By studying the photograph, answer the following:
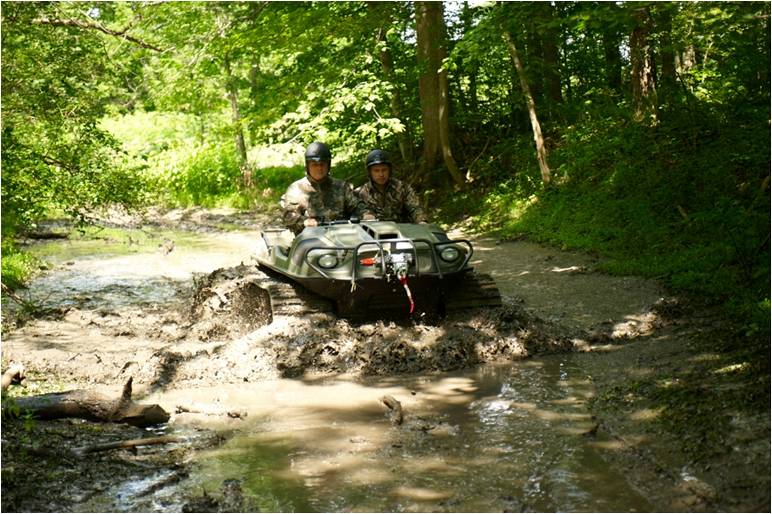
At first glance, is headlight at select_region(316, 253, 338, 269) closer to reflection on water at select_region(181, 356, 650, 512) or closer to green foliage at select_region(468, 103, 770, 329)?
reflection on water at select_region(181, 356, 650, 512)

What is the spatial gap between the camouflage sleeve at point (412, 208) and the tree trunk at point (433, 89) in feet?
27.8

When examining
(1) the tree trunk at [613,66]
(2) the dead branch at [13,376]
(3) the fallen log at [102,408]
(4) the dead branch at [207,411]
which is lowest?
(4) the dead branch at [207,411]

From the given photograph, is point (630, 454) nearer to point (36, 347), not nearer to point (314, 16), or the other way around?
point (36, 347)

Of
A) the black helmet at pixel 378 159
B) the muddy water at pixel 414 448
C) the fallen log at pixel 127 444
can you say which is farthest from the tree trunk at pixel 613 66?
the fallen log at pixel 127 444

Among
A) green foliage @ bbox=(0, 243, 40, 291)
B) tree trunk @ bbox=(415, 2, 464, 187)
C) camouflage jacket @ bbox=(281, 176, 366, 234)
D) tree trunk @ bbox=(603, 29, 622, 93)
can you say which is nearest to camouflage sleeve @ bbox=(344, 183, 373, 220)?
camouflage jacket @ bbox=(281, 176, 366, 234)

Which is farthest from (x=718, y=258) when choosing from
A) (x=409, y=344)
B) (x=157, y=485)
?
(x=157, y=485)

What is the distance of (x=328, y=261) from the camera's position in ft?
27.4

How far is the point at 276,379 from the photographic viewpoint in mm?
7551

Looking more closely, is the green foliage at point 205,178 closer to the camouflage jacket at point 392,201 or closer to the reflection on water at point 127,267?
the reflection on water at point 127,267

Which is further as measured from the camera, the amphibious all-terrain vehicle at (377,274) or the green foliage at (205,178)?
the green foliage at (205,178)

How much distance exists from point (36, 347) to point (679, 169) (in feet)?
31.7

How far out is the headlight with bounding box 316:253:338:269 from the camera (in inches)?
327

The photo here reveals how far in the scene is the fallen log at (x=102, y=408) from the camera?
6.18 metres

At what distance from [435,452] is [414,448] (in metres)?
0.16
